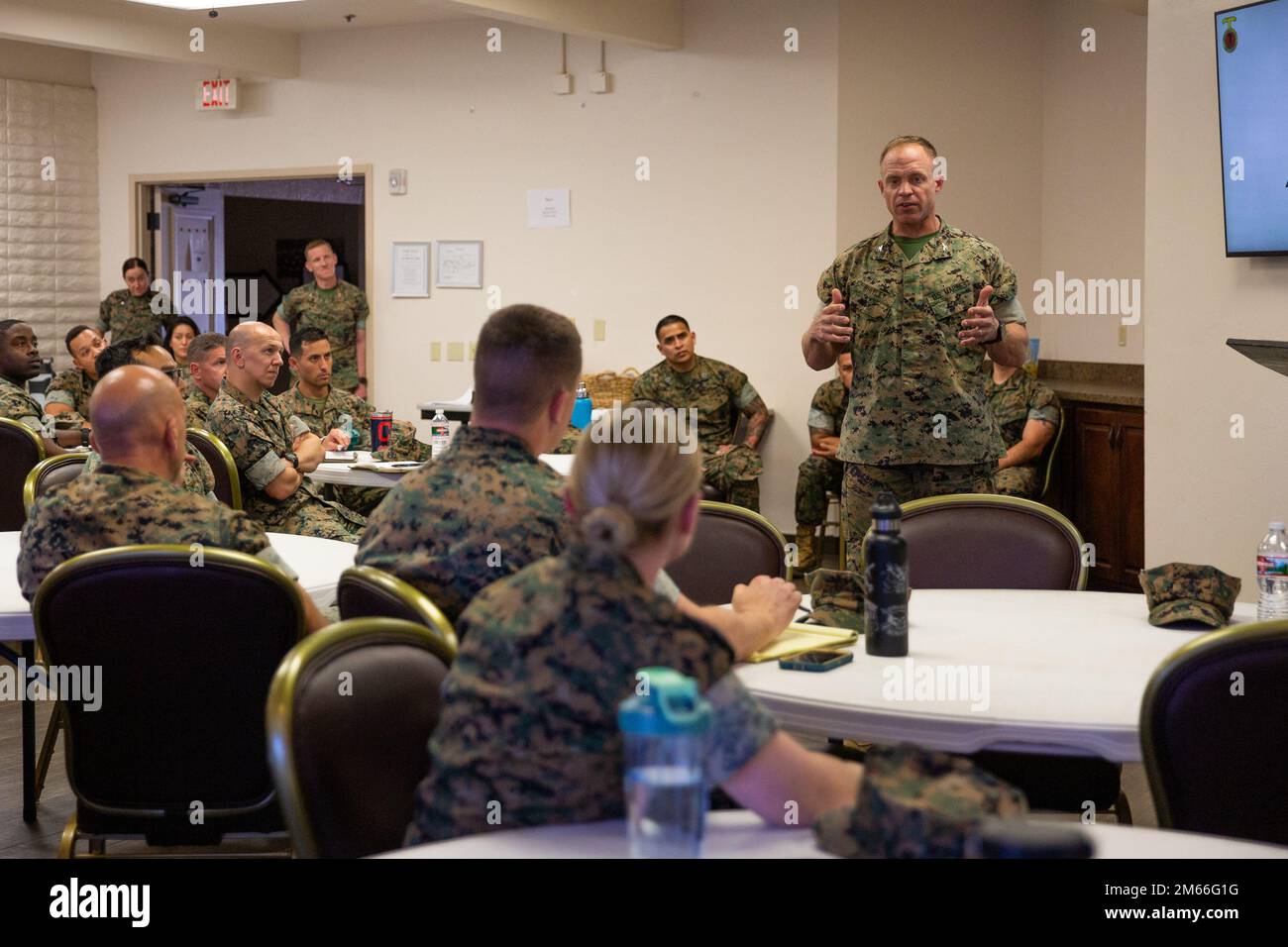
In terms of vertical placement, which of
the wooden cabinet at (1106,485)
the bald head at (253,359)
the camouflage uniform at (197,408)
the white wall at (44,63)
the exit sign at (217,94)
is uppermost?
the white wall at (44,63)

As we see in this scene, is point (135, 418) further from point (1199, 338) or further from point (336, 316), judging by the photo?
point (336, 316)

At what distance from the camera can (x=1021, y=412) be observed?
24.2 feet

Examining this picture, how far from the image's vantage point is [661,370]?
27.6 feet

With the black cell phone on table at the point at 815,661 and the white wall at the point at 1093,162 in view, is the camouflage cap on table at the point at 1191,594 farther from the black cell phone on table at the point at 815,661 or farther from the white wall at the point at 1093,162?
the white wall at the point at 1093,162

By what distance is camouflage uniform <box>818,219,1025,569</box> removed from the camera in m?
4.02

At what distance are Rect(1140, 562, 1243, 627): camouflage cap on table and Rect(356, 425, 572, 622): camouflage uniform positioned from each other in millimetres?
1122

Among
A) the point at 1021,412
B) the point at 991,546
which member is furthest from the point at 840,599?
the point at 1021,412

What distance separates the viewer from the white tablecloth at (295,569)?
9.35 feet

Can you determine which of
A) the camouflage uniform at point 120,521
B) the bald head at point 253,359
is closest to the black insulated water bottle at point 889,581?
the camouflage uniform at point 120,521

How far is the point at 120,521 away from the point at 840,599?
1376 mm

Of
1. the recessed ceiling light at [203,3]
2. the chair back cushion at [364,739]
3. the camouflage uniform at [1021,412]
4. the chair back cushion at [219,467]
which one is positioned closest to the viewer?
the chair back cushion at [364,739]

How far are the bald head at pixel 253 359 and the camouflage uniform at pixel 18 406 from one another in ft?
5.42

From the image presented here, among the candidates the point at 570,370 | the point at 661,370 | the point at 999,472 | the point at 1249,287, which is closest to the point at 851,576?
the point at 570,370

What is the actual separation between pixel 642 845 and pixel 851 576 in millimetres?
1212
